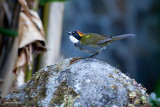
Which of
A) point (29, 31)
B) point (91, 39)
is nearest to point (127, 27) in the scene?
point (29, 31)

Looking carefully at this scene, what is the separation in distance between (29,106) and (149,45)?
32.3ft

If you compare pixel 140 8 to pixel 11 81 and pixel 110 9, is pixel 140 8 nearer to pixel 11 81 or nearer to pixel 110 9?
pixel 110 9

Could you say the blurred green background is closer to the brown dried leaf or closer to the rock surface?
the brown dried leaf

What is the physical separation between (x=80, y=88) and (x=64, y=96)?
152mm

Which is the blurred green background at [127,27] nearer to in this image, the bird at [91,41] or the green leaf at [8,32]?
the green leaf at [8,32]

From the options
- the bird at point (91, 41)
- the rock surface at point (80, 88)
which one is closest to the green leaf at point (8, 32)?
the bird at point (91, 41)

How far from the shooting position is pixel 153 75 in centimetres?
1210

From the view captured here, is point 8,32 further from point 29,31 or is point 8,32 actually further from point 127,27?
point 127,27

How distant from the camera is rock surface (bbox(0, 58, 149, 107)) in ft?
8.19

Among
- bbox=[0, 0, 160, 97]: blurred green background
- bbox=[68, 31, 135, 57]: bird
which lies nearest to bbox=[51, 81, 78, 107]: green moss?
bbox=[68, 31, 135, 57]: bird

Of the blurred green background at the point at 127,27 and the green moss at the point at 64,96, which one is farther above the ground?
the blurred green background at the point at 127,27

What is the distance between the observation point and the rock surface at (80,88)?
2496 mm

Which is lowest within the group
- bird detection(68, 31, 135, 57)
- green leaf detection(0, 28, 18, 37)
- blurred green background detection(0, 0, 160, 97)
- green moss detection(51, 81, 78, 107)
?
green moss detection(51, 81, 78, 107)

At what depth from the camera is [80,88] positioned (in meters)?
2.55
